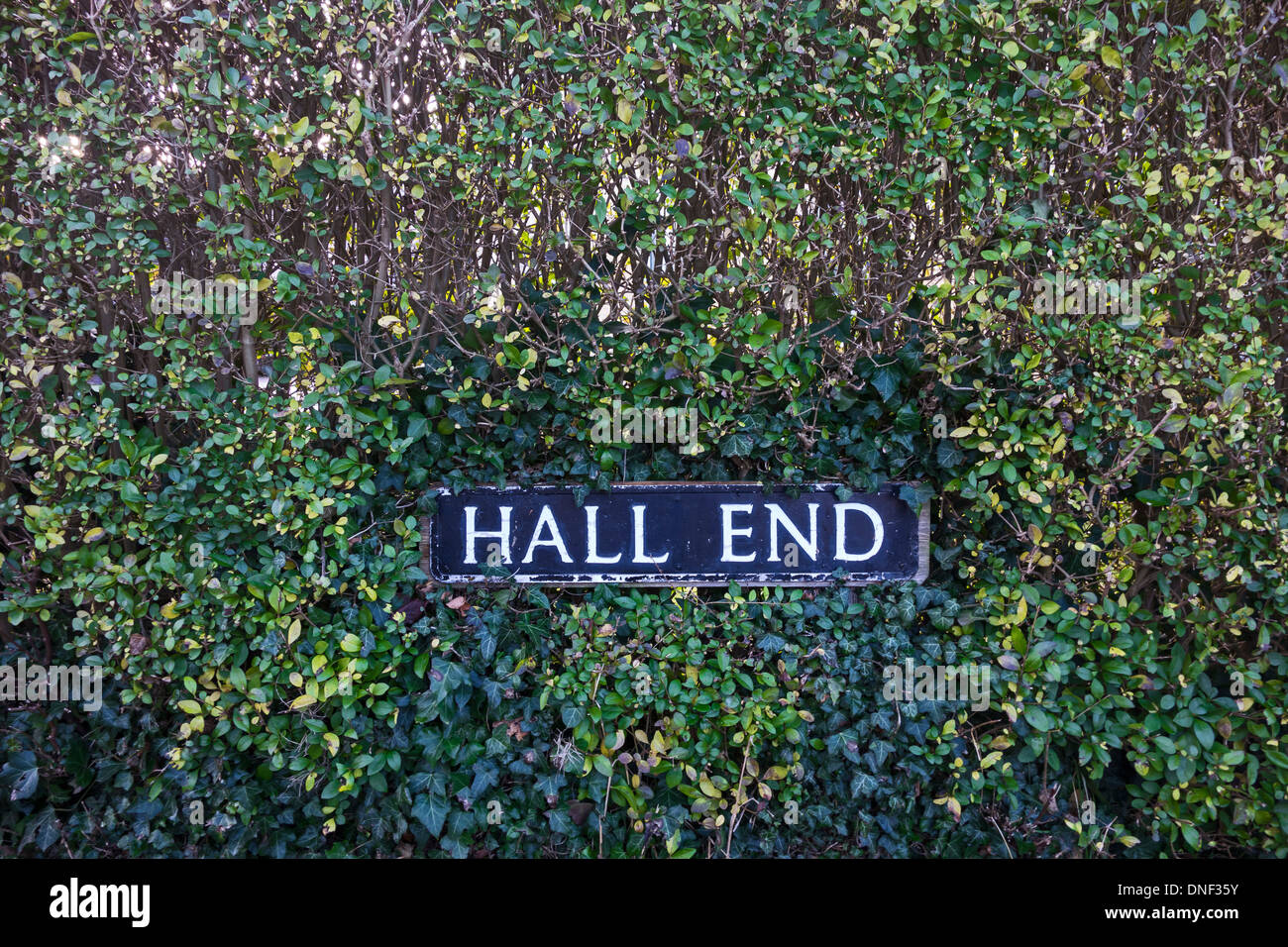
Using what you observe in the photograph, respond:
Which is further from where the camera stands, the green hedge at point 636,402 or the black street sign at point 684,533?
the black street sign at point 684,533

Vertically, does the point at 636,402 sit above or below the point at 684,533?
above

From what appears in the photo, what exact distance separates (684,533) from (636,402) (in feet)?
1.66

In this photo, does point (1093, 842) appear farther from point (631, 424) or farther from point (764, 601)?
point (631, 424)

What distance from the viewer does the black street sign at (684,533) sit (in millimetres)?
2693

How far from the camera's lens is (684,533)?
270 centimetres

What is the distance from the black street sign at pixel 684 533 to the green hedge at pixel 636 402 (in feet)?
0.29

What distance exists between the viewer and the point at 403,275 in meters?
2.64

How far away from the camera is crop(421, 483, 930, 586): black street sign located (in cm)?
269

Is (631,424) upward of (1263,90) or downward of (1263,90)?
downward

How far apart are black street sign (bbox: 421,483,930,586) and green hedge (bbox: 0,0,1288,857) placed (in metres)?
0.09

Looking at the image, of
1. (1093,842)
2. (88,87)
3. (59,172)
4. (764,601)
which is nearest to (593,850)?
(764,601)

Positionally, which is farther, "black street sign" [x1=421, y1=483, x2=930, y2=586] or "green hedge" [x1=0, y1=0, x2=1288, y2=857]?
"black street sign" [x1=421, y1=483, x2=930, y2=586]

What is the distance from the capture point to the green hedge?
8.31 ft

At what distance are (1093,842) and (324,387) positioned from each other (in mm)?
3221
